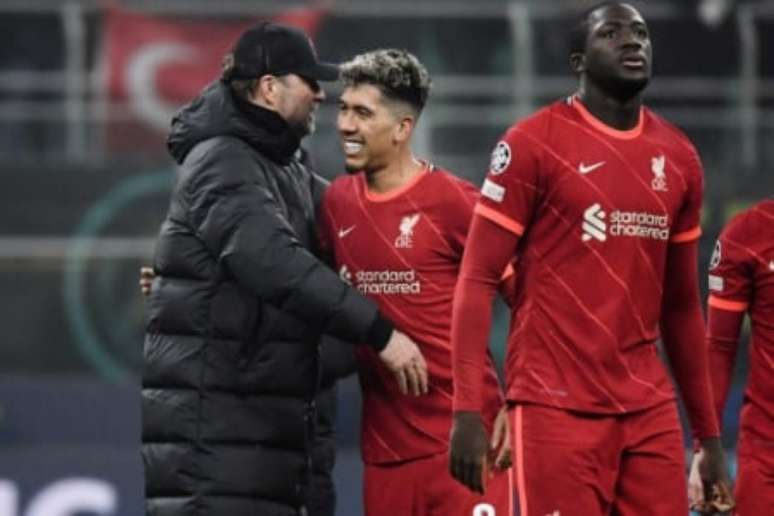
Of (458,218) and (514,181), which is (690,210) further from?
(458,218)

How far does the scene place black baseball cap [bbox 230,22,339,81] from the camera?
266 inches

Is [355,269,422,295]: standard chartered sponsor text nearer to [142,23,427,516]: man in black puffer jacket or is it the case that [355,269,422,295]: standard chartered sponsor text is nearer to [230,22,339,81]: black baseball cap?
[142,23,427,516]: man in black puffer jacket

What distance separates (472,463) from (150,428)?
118cm

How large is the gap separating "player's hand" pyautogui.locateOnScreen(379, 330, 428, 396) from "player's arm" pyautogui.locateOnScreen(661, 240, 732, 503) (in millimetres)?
684

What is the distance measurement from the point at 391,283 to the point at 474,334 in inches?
42.9

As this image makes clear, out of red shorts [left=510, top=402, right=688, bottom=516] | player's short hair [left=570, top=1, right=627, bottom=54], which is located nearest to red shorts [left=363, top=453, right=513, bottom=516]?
red shorts [left=510, top=402, right=688, bottom=516]

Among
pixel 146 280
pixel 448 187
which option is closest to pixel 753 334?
pixel 448 187

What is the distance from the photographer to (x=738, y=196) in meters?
13.9

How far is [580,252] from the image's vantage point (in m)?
5.96

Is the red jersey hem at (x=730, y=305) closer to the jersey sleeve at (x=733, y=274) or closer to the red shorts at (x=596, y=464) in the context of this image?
the jersey sleeve at (x=733, y=274)

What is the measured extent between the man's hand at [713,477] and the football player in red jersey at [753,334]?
1.36 feet

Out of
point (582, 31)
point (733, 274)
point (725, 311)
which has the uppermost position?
point (582, 31)

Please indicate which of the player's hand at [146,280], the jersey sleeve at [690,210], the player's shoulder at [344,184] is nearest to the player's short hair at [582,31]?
the jersey sleeve at [690,210]

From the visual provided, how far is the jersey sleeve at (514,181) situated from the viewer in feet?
19.4
